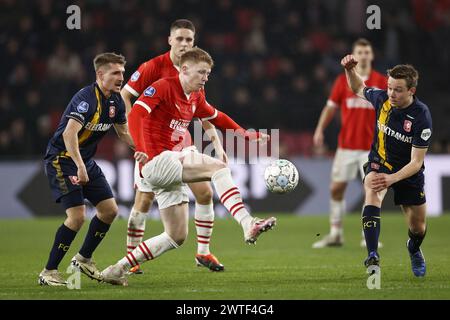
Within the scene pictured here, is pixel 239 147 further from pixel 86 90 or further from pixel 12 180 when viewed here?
pixel 86 90

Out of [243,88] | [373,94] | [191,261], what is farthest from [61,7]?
[373,94]

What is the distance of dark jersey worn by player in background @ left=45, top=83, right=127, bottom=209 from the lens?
24.0ft

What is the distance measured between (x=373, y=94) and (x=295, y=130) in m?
7.64

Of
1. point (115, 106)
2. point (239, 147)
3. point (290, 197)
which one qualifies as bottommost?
point (290, 197)

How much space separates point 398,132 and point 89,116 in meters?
2.53

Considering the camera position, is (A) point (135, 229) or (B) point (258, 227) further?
(A) point (135, 229)

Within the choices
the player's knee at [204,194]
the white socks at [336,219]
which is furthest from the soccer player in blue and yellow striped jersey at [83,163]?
the white socks at [336,219]

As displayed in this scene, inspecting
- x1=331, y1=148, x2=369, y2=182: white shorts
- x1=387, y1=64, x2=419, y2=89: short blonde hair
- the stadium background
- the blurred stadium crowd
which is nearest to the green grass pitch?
x1=331, y1=148, x2=369, y2=182: white shorts

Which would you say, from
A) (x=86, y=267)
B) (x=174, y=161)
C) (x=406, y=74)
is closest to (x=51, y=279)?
(x=86, y=267)

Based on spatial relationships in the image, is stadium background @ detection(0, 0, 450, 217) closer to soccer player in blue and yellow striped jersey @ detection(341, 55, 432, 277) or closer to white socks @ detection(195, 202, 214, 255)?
white socks @ detection(195, 202, 214, 255)

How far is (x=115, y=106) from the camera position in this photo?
7.55 meters

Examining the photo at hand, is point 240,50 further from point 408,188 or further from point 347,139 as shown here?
point 408,188

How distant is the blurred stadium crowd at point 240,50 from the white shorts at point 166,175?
8.04 metres

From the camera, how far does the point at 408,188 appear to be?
7543 mm
